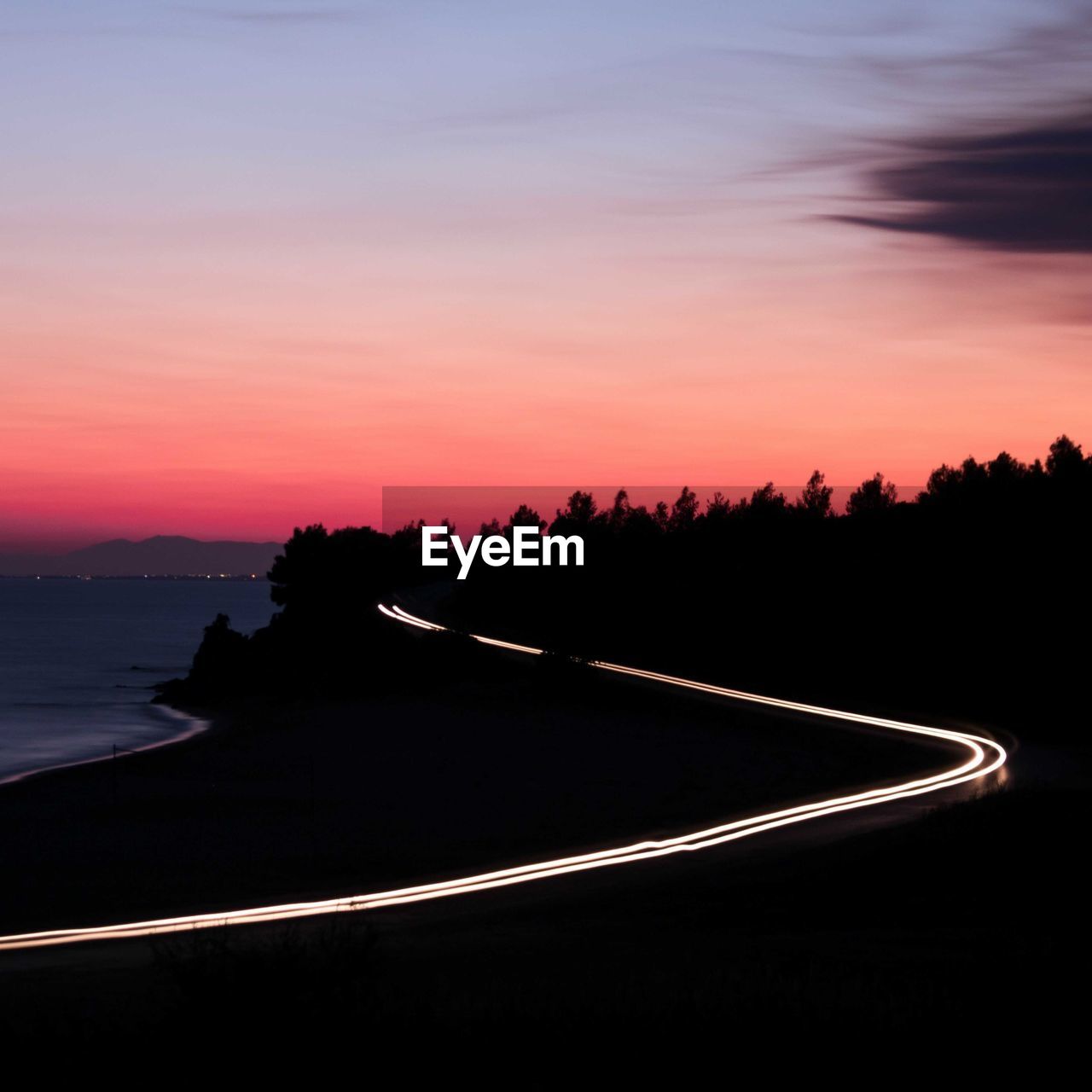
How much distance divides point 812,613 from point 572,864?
42354 millimetres

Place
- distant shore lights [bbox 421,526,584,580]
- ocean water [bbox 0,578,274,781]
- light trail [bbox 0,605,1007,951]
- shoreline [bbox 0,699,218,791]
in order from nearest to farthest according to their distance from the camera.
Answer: light trail [bbox 0,605,1007,951] < shoreline [bbox 0,699,218,791] < ocean water [bbox 0,578,274,781] < distant shore lights [bbox 421,526,584,580]

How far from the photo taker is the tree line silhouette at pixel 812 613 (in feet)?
156

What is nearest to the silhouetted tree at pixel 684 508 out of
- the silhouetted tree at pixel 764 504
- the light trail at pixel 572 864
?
the silhouetted tree at pixel 764 504

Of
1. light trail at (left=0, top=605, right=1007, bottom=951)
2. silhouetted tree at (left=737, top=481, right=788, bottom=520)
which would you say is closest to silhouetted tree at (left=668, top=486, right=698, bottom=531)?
silhouetted tree at (left=737, top=481, right=788, bottom=520)

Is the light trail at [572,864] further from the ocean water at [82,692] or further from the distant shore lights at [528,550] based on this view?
the distant shore lights at [528,550]

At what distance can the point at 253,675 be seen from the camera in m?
61.2

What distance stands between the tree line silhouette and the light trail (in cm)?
717

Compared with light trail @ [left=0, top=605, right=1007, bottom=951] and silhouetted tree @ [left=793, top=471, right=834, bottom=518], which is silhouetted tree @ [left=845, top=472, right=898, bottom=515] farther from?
light trail @ [left=0, top=605, right=1007, bottom=951]

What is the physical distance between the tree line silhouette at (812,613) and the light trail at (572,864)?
7174mm

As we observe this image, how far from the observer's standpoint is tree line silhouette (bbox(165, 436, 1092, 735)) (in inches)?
1877

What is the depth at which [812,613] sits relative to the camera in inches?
2350

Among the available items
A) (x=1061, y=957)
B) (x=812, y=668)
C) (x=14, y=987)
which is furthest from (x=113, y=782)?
(x=812, y=668)

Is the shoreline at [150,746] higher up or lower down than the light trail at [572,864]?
lower down

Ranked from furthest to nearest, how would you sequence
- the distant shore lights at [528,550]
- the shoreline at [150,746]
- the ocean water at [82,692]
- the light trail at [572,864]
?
the distant shore lights at [528,550]
the ocean water at [82,692]
the shoreline at [150,746]
the light trail at [572,864]
